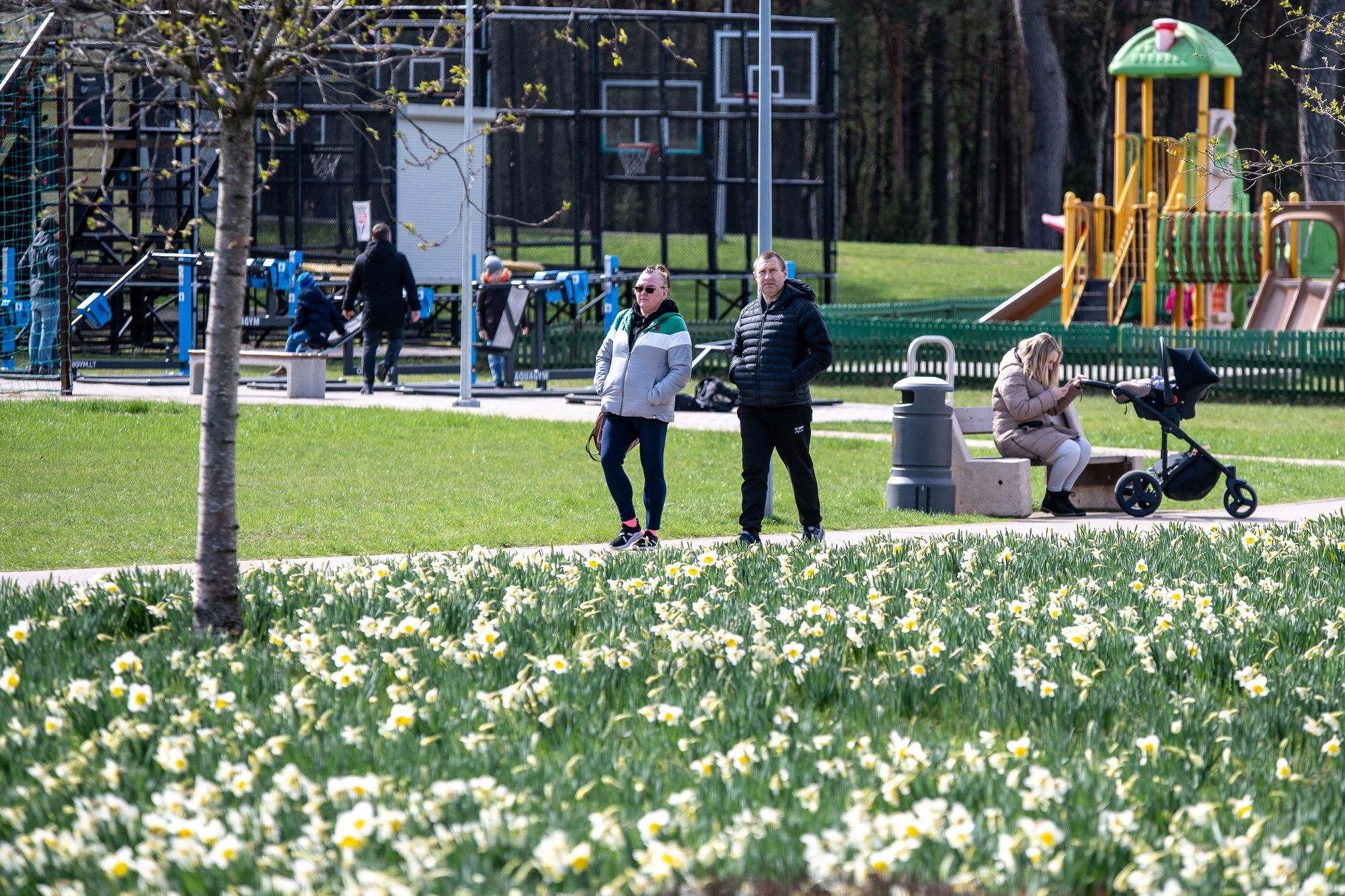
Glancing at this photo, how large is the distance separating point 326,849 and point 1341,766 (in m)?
2.93

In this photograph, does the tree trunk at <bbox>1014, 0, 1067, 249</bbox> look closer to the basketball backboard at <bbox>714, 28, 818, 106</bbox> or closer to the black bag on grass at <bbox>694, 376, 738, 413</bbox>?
the basketball backboard at <bbox>714, 28, 818, 106</bbox>

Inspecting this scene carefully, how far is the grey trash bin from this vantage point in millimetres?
11461

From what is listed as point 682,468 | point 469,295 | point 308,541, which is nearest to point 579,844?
point 308,541

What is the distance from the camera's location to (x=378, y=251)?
61.9 feet

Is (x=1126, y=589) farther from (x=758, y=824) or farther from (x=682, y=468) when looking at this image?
(x=682, y=468)

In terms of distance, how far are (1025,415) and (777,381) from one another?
2.80 m

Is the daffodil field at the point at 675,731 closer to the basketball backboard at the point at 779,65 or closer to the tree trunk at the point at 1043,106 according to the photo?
the basketball backboard at the point at 779,65

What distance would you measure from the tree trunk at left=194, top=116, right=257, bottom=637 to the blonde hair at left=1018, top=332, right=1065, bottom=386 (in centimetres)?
657

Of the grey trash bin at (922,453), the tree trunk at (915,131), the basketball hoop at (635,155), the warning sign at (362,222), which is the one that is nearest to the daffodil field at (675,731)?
the grey trash bin at (922,453)

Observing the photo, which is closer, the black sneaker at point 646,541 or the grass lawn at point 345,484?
the black sneaker at point 646,541

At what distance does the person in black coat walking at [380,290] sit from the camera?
18.8 metres

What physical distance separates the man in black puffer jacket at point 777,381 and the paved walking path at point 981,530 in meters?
0.32

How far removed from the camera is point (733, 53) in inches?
1107

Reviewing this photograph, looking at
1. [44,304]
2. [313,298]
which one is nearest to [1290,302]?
[313,298]
